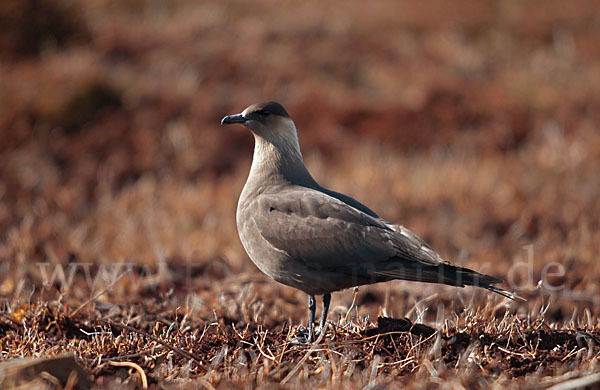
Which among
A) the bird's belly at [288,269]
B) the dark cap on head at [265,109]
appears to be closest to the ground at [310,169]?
the bird's belly at [288,269]

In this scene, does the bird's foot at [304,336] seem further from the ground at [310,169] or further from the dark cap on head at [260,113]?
the dark cap on head at [260,113]

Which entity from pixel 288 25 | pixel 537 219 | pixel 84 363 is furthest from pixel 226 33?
pixel 84 363

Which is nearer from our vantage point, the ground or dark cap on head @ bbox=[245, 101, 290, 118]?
the ground

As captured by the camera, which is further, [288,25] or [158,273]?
[288,25]

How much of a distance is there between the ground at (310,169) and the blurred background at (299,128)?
0.14 feet

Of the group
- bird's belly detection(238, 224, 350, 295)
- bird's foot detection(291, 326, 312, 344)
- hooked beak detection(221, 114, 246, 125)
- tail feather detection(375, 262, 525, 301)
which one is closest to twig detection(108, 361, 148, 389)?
bird's foot detection(291, 326, 312, 344)

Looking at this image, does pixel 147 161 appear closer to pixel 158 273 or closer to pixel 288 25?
pixel 158 273

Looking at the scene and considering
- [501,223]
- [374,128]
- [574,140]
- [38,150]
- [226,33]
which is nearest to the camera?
[501,223]

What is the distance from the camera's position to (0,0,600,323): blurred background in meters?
6.91

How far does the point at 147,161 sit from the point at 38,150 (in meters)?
1.55

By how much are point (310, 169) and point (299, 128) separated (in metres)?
1.64

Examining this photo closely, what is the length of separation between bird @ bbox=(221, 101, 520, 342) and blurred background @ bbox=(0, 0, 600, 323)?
982 mm

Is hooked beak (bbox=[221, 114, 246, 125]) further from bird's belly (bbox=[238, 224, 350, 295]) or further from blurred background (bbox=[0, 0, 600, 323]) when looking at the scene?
blurred background (bbox=[0, 0, 600, 323])

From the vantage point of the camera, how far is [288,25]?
46.5 feet
